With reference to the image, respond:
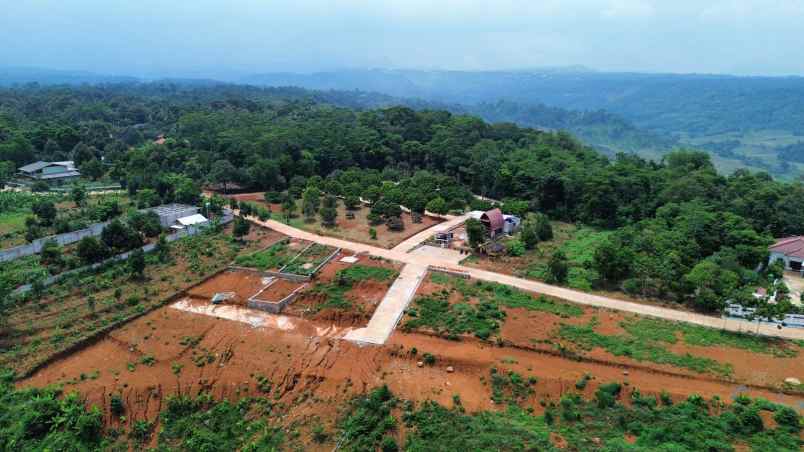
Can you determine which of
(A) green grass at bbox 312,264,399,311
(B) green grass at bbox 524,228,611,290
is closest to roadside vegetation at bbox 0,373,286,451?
(A) green grass at bbox 312,264,399,311

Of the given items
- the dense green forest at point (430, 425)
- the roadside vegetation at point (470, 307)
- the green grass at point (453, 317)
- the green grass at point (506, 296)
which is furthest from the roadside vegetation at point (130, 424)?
the green grass at point (506, 296)

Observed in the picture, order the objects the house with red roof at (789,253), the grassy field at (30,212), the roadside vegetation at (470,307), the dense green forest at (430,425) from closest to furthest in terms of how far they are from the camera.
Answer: the dense green forest at (430,425), the roadside vegetation at (470,307), the house with red roof at (789,253), the grassy field at (30,212)

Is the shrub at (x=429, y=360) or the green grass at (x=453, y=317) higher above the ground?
the green grass at (x=453, y=317)

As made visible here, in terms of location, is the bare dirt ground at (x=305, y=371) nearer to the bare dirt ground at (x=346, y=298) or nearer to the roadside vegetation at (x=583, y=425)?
the roadside vegetation at (x=583, y=425)

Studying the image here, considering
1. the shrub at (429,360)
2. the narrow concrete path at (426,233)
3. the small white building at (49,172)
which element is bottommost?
the shrub at (429,360)

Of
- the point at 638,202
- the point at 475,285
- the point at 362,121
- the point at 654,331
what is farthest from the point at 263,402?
the point at 362,121

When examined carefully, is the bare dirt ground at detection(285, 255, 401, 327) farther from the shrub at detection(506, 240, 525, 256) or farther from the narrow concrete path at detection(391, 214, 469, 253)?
the shrub at detection(506, 240, 525, 256)

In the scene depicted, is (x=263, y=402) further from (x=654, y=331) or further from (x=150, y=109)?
(x=150, y=109)
